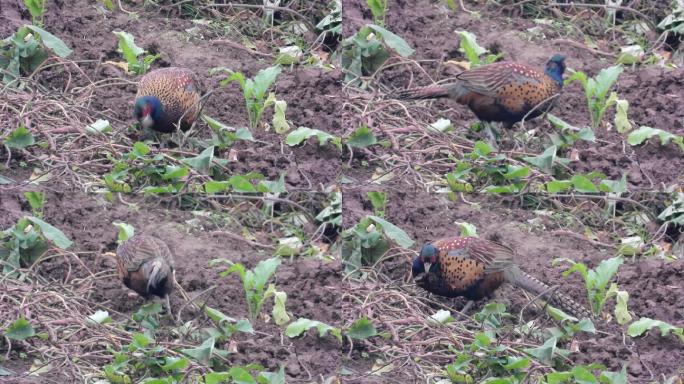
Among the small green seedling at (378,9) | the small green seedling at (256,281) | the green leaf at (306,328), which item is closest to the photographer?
the green leaf at (306,328)

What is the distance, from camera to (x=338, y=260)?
8.16 meters

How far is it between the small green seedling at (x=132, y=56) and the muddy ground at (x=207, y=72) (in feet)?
0.25

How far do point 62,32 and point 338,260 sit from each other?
2283mm

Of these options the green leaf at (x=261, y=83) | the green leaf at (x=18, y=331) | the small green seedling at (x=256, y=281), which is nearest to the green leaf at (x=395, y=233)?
the small green seedling at (x=256, y=281)

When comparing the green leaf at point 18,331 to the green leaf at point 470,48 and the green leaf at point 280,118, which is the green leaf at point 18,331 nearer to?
the green leaf at point 280,118

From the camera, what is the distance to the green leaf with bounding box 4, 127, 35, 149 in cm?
822

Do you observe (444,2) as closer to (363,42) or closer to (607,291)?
(363,42)

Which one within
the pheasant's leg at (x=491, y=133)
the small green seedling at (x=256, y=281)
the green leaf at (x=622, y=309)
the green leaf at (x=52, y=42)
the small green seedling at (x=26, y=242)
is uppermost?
the green leaf at (x=52, y=42)

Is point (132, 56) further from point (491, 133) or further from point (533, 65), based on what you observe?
point (533, 65)

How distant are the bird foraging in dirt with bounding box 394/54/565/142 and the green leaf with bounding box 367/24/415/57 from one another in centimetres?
24

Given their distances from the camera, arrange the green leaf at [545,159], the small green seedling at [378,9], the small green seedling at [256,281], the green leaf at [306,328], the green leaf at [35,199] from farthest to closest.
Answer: the small green seedling at [378,9] → the green leaf at [545,159] → the green leaf at [35,199] → the small green seedling at [256,281] → the green leaf at [306,328]

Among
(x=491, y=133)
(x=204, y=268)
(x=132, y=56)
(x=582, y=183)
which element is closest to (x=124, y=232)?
(x=204, y=268)

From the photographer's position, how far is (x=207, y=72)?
29.2 feet

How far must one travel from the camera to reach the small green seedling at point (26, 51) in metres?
8.55
